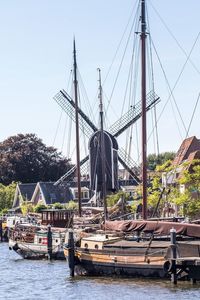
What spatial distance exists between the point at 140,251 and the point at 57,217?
3251 cm

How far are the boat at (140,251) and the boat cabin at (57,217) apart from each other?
22124mm

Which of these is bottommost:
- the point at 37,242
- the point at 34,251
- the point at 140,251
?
the point at 140,251

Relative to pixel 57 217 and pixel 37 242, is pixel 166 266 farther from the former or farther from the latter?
pixel 57 217

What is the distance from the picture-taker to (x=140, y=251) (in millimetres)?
48531

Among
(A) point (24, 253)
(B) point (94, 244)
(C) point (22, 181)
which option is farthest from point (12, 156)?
(B) point (94, 244)

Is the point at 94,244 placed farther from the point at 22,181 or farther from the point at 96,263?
the point at 22,181

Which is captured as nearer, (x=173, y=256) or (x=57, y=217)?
(x=173, y=256)

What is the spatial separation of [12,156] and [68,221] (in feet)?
244

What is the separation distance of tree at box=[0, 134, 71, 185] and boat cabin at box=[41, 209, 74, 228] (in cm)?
7007

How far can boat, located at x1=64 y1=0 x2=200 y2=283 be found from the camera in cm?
4591

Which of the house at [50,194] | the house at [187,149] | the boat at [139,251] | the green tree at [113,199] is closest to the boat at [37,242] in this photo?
the boat at [139,251]

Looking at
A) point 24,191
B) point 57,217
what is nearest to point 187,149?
point 57,217

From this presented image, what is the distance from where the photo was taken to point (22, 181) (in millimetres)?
152000

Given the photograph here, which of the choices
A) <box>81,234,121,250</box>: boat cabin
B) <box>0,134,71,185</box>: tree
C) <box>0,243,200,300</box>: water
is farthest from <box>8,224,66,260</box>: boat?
<box>0,134,71,185</box>: tree
